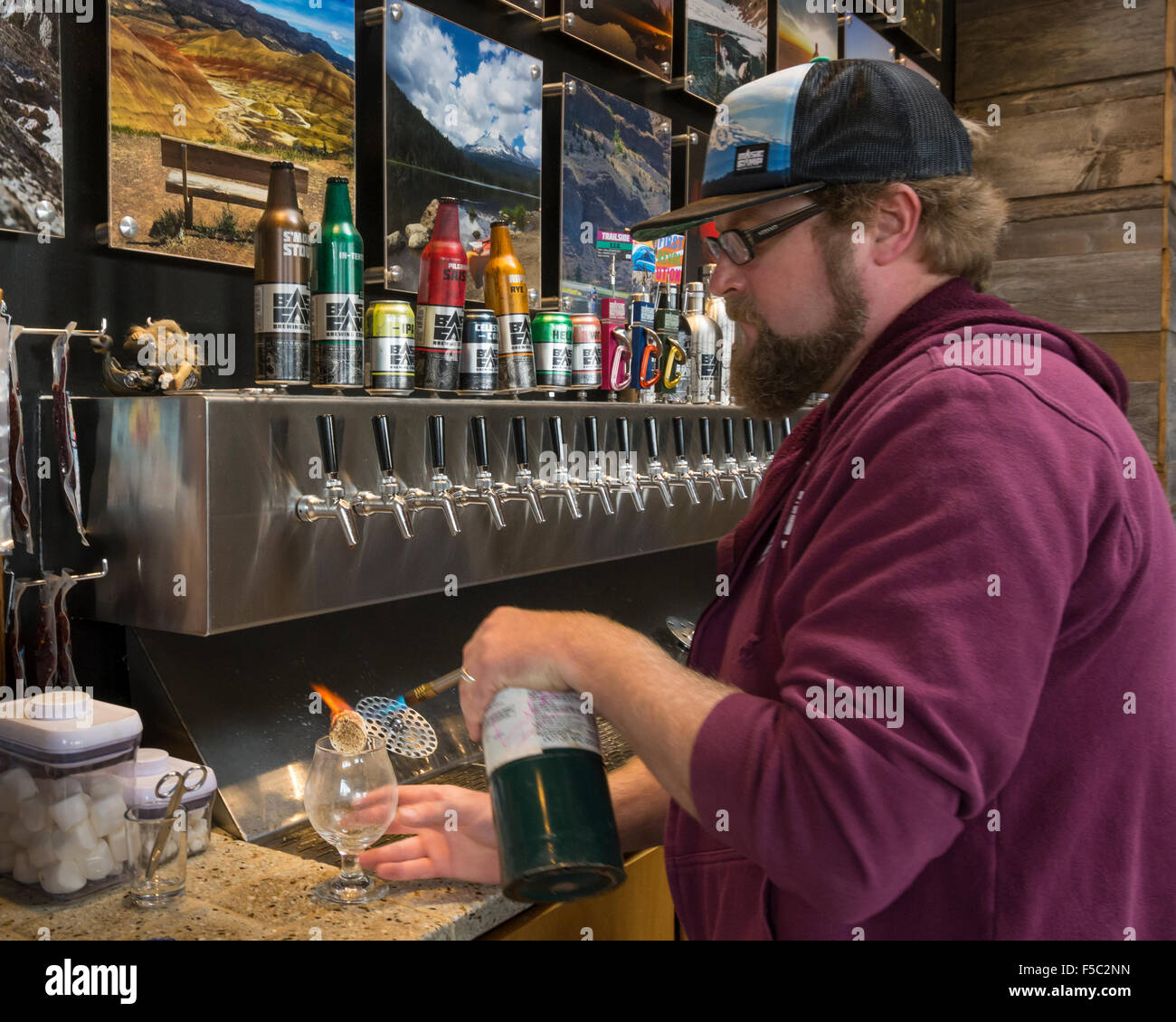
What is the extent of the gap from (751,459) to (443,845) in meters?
1.41

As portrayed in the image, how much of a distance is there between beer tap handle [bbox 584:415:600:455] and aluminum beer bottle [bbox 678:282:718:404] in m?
0.46

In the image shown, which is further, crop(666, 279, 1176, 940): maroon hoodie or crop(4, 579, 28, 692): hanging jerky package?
crop(4, 579, 28, 692): hanging jerky package

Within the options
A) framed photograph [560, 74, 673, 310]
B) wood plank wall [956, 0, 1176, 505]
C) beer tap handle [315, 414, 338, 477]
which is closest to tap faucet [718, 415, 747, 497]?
framed photograph [560, 74, 673, 310]

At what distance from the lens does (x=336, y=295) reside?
159cm

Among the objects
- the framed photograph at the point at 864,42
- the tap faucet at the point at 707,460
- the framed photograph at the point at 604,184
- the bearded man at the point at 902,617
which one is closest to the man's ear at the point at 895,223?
the bearded man at the point at 902,617

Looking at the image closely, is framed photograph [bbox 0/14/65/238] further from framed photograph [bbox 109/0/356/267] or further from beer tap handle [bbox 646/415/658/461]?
beer tap handle [bbox 646/415/658/461]

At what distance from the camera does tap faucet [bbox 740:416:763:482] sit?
2.48 m

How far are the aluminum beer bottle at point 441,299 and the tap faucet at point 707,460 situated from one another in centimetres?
70

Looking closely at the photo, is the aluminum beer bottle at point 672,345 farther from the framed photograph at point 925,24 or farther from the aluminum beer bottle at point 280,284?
the framed photograph at point 925,24

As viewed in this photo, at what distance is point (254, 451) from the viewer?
1442mm

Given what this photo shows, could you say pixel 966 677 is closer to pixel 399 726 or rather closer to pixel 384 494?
pixel 384 494

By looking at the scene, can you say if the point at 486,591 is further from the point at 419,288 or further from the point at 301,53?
the point at 301,53

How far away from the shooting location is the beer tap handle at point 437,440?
1.69 metres
